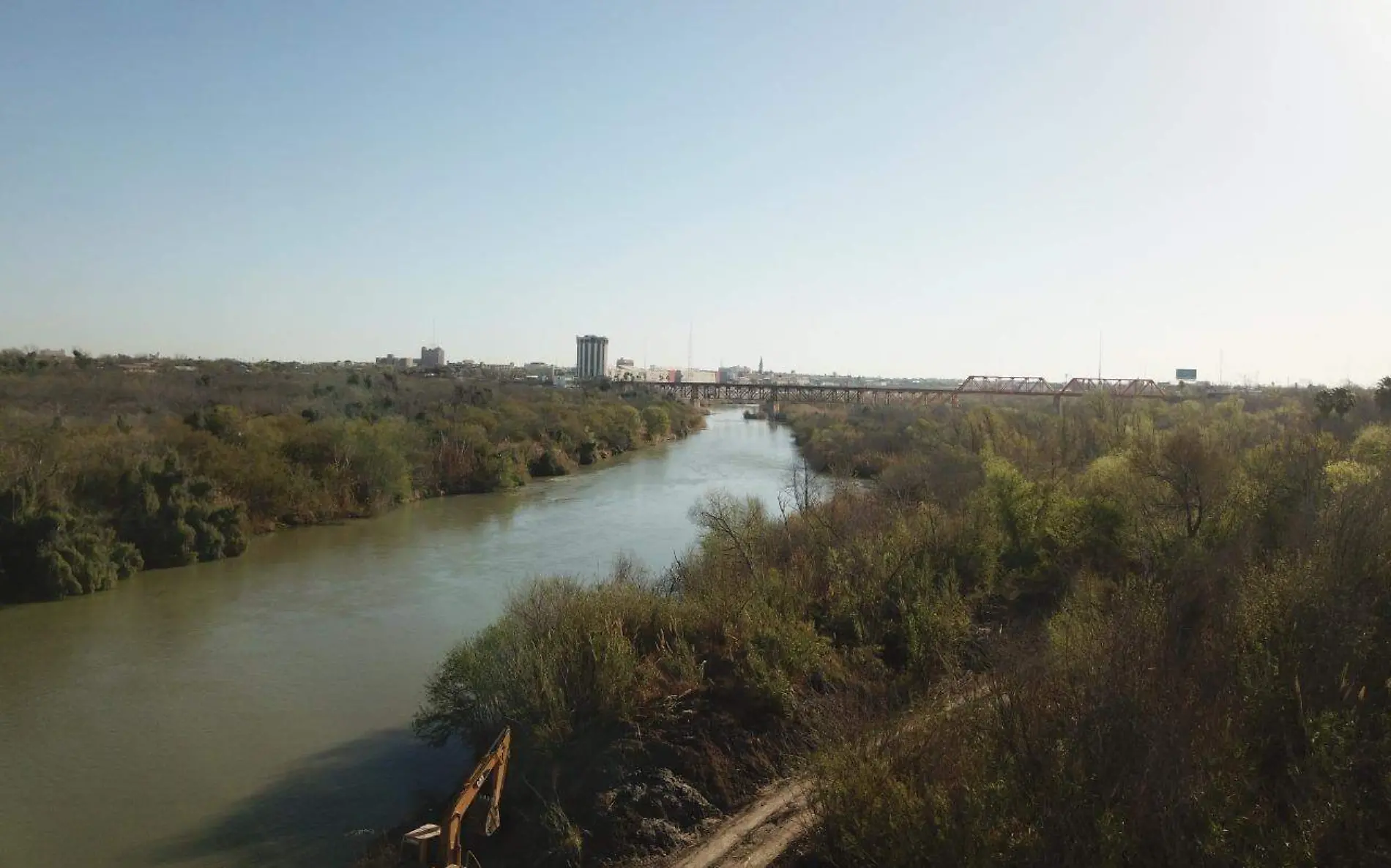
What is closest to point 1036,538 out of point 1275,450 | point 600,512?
point 1275,450

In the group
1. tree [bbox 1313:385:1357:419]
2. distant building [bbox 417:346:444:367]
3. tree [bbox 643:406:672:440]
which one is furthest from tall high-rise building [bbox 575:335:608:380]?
tree [bbox 1313:385:1357:419]

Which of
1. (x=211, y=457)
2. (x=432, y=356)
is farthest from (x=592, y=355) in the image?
(x=211, y=457)

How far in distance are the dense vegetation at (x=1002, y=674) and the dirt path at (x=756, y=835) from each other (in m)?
0.38

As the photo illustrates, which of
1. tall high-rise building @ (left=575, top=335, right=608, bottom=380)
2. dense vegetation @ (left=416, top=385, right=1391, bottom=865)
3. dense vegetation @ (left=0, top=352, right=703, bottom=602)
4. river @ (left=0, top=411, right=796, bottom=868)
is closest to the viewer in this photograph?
dense vegetation @ (left=416, top=385, right=1391, bottom=865)

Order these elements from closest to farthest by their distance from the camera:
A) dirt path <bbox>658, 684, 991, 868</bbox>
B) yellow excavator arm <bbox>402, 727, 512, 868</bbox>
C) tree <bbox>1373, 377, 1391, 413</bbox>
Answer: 1. dirt path <bbox>658, 684, 991, 868</bbox>
2. yellow excavator arm <bbox>402, 727, 512, 868</bbox>
3. tree <bbox>1373, 377, 1391, 413</bbox>

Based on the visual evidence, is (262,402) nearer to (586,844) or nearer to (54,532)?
(54,532)

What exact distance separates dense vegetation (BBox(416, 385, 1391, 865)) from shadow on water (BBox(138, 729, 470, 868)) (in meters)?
0.61

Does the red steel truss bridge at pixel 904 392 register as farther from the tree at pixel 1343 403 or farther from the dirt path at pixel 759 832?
the dirt path at pixel 759 832

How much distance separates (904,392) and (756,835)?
72.5 metres

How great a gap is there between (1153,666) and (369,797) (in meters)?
Answer: 8.48

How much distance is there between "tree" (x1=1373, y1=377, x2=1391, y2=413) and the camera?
2728cm

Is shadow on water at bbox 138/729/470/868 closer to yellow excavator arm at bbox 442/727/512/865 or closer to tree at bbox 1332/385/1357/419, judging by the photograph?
yellow excavator arm at bbox 442/727/512/865

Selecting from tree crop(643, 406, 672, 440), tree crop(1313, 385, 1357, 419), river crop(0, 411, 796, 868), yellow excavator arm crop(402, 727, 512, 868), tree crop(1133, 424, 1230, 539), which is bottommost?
river crop(0, 411, 796, 868)

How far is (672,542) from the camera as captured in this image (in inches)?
998
